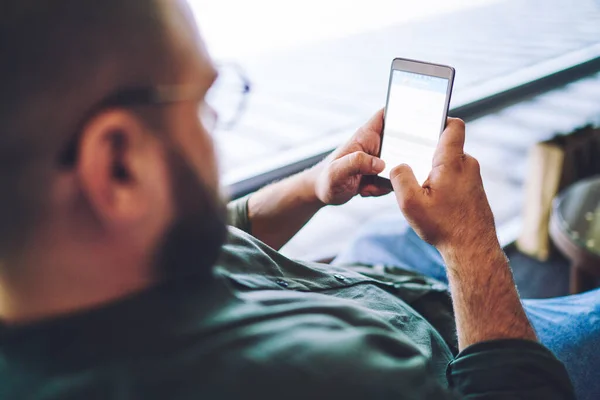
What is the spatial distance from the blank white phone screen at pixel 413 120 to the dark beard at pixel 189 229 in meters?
0.42

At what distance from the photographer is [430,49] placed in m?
4.57

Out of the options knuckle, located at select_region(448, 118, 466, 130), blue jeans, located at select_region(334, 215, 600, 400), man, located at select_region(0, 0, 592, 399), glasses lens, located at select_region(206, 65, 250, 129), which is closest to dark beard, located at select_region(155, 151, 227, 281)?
man, located at select_region(0, 0, 592, 399)

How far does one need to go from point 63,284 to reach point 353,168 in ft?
1.63

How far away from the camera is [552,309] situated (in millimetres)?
890

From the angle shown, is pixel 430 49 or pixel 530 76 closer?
pixel 530 76

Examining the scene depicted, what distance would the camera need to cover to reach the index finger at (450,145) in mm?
707

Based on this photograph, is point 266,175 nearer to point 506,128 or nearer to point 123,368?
point 123,368

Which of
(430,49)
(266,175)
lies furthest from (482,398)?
(430,49)

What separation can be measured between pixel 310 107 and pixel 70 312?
294 centimetres

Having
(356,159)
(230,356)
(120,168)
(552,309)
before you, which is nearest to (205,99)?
(120,168)

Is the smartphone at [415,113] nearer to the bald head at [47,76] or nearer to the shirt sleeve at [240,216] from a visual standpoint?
the shirt sleeve at [240,216]

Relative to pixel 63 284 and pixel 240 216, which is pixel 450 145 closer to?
pixel 240 216

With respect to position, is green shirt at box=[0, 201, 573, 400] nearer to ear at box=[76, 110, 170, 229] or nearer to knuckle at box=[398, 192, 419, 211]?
ear at box=[76, 110, 170, 229]

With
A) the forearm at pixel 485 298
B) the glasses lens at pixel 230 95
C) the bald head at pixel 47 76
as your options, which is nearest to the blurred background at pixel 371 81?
the glasses lens at pixel 230 95
